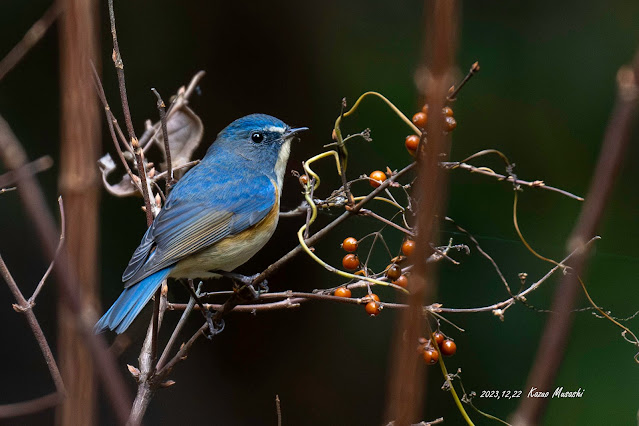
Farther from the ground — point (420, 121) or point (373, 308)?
point (420, 121)

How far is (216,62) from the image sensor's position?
468 cm

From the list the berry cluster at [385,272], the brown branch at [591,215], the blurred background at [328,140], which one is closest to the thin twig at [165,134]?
the berry cluster at [385,272]

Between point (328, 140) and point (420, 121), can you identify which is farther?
point (328, 140)

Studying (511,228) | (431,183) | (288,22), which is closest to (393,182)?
(431,183)

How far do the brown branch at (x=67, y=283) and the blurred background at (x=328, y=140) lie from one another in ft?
9.97

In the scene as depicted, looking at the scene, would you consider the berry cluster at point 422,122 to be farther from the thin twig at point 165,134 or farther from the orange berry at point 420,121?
the thin twig at point 165,134

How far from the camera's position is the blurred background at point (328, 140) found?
149 inches

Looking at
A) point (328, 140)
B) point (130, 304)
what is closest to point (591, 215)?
point (130, 304)

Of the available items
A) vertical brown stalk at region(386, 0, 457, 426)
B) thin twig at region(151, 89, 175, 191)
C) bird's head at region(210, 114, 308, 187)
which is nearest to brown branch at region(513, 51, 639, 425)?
vertical brown stalk at region(386, 0, 457, 426)

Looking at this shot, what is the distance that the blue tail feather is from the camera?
244 cm

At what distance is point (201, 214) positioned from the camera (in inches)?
117

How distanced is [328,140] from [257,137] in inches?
42.1

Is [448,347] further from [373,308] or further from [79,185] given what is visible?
[79,185]

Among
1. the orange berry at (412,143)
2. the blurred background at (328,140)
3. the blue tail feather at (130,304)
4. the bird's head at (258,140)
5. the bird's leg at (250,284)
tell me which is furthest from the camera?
the blurred background at (328,140)
